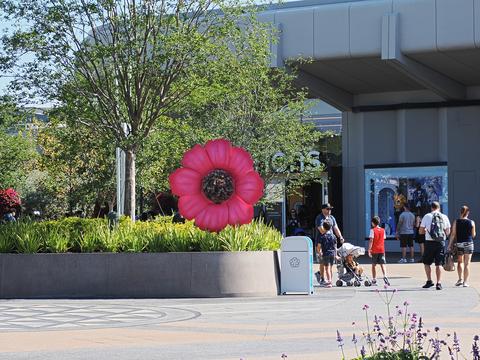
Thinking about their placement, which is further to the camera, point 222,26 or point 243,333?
point 222,26

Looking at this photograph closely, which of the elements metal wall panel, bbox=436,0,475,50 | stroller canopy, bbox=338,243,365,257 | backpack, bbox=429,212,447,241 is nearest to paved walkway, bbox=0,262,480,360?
stroller canopy, bbox=338,243,365,257

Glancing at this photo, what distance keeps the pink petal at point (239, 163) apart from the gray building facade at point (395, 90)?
14.1 m

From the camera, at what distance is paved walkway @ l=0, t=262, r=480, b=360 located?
35.3ft

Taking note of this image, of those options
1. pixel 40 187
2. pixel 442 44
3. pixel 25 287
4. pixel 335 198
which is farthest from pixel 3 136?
pixel 25 287

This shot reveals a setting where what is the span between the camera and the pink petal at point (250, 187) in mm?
19891

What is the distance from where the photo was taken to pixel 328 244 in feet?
65.7

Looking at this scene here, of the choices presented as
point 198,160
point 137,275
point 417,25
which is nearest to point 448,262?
point 198,160

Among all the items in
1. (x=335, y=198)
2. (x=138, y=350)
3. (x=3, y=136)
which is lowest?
(x=138, y=350)

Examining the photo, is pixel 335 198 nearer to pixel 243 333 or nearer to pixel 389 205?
pixel 389 205

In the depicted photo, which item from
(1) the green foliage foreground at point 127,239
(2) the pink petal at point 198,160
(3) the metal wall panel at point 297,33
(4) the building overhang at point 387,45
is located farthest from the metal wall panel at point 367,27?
(1) the green foliage foreground at point 127,239

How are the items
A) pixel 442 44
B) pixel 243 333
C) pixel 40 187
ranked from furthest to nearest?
pixel 40 187, pixel 442 44, pixel 243 333

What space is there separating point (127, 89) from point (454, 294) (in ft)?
28.8

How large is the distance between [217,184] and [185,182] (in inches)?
24.6

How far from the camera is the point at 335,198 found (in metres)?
39.1
